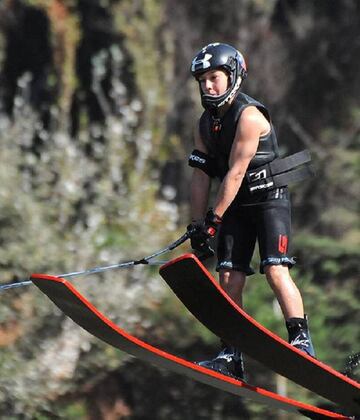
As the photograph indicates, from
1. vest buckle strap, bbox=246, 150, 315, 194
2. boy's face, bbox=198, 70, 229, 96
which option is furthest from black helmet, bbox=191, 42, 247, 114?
vest buckle strap, bbox=246, 150, 315, 194

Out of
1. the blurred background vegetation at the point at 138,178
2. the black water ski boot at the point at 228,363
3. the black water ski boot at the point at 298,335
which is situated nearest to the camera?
the black water ski boot at the point at 298,335

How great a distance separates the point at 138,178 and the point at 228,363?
9013 mm

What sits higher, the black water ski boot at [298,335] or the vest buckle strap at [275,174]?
the vest buckle strap at [275,174]

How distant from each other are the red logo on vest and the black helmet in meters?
0.83

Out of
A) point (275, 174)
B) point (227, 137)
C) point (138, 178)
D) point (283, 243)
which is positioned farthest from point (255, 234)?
point (138, 178)

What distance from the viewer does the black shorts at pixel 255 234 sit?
7.18m

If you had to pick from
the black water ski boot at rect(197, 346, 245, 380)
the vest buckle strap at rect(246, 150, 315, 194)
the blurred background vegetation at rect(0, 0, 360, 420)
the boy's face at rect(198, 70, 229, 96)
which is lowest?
the black water ski boot at rect(197, 346, 245, 380)

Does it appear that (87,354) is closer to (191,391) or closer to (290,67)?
(191,391)

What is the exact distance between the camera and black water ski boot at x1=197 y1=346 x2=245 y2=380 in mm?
7262

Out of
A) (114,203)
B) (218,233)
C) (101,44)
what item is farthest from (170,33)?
(218,233)

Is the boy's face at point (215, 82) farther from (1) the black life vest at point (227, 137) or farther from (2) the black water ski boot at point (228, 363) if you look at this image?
(2) the black water ski boot at point (228, 363)

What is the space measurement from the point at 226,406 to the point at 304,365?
648 centimetres

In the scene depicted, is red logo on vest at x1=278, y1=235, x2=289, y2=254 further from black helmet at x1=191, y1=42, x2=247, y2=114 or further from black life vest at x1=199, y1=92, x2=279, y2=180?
black helmet at x1=191, y1=42, x2=247, y2=114

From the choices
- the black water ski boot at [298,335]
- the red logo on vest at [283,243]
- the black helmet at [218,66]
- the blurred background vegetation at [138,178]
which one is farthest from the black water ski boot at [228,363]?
the blurred background vegetation at [138,178]
